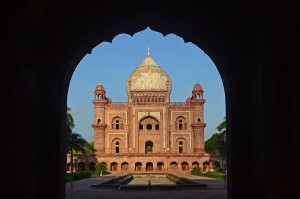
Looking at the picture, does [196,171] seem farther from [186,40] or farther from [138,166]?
[186,40]

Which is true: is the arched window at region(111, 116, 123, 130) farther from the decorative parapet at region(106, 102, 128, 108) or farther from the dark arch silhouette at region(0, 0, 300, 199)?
the dark arch silhouette at region(0, 0, 300, 199)

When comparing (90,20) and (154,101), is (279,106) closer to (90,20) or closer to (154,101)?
(90,20)

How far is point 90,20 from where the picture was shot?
23.4ft

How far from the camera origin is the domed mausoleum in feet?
189

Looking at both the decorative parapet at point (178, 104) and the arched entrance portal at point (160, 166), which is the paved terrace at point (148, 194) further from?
the decorative parapet at point (178, 104)

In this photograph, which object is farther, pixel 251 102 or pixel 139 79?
pixel 139 79

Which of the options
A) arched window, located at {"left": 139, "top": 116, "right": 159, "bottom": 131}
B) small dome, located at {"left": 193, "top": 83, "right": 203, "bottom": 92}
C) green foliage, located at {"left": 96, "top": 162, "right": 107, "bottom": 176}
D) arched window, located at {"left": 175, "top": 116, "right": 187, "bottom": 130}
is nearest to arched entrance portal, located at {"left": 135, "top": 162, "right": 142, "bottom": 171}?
green foliage, located at {"left": 96, "top": 162, "right": 107, "bottom": 176}

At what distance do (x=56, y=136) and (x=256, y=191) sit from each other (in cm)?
297

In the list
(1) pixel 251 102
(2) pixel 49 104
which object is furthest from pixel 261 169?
(2) pixel 49 104

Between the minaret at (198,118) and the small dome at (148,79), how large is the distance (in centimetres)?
397

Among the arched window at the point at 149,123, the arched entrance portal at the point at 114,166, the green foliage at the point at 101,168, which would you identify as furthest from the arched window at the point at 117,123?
the green foliage at the point at 101,168

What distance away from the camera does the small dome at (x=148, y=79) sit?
61.8m

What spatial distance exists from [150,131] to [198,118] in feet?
21.5

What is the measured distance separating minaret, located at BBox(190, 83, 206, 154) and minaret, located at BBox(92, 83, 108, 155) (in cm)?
1173
